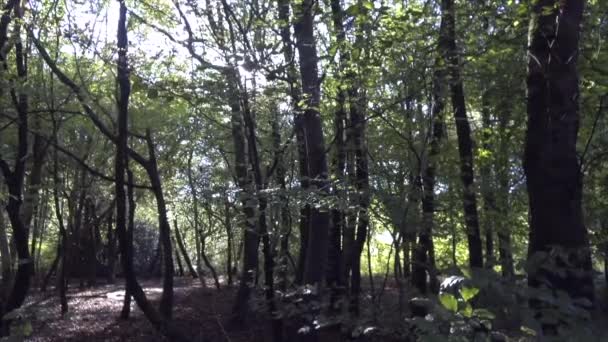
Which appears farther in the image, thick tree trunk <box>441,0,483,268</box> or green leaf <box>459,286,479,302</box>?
thick tree trunk <box>441,0,483,268</box>

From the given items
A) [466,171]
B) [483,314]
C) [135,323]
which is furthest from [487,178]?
[135,323]

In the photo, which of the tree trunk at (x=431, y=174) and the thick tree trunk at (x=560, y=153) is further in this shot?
the tree trunk at (x=431, y=174)

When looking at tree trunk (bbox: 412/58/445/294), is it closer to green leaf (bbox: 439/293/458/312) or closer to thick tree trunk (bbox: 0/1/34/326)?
green leaf (bbox: 439/293/458/312)

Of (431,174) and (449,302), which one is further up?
(431,174)

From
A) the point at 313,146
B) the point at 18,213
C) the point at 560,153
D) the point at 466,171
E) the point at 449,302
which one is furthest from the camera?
the point at 466,171

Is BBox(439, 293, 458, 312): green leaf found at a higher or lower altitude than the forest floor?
higher

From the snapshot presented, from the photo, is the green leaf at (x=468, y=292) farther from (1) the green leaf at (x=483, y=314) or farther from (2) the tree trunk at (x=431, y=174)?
(2) the tree trunk at (x=431, y=174)

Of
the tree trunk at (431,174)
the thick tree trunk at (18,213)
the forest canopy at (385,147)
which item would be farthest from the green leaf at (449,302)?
the thick tree trunk at (18,213)

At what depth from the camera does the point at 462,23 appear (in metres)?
6.31

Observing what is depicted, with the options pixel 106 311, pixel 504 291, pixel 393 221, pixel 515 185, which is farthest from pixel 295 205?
pixel 106 311

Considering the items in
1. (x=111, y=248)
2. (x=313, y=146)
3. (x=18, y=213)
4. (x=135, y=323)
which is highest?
(x=313, y=146)

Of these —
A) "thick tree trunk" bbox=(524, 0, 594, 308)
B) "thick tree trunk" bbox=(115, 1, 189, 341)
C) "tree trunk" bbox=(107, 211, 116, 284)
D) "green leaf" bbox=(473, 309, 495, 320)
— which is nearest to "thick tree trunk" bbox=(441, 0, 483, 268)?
"thick tree trunk" bbox=(524, 0, 594, 308)

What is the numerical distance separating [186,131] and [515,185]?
8752 millimetres

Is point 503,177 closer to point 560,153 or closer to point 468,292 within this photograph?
point 560,153
